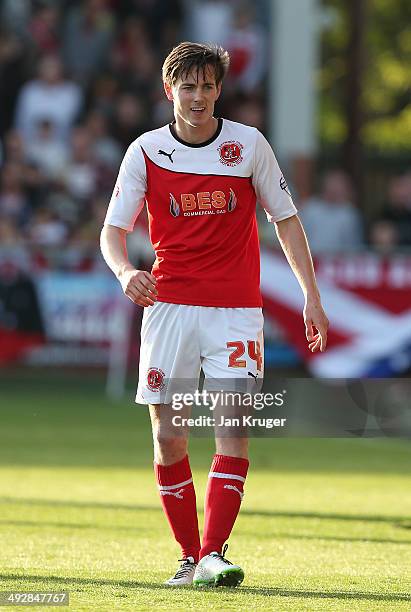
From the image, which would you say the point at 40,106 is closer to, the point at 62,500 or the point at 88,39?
the point at 88,39

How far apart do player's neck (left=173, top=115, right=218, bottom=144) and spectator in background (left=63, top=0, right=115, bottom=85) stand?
1496 cm

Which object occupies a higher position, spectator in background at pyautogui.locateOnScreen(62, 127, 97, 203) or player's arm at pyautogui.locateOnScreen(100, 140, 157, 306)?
player's arm at pyautogui.locateOnScreen(100, 140, 157, 306)

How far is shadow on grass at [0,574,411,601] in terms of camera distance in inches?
228

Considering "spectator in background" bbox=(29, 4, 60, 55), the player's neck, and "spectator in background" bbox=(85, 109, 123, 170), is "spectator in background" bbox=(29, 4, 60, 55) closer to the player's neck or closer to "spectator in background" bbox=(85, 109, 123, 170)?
"spectator in background" bbox=(85, 109, 123, 170)

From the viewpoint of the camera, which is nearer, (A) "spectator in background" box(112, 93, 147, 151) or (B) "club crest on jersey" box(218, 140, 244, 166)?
(B) "club crest on jersey" box(218, 140, 244, 166)

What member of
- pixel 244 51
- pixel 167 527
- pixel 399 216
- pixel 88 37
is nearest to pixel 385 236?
pixel 399 216

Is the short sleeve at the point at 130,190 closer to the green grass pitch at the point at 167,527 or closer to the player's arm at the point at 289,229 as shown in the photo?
the player's arm at the point at 289,229

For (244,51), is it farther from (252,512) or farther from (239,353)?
(239,353)

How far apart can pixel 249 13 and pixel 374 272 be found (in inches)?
239

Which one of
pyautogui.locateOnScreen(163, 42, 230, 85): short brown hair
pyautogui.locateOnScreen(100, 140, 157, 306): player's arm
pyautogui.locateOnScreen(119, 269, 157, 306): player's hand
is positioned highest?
pyautogui.locateOnScreen(163, 42, 230, 85): short brown hair

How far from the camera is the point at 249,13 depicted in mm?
21000

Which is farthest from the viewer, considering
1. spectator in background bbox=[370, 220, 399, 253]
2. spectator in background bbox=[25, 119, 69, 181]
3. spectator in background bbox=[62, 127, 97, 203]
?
spectator in background bbox=[25, 119, 69, 181]

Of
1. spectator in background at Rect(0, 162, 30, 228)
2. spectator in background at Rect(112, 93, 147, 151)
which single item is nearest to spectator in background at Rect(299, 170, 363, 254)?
spectator in background at Rect(112, 93, 147, 151)

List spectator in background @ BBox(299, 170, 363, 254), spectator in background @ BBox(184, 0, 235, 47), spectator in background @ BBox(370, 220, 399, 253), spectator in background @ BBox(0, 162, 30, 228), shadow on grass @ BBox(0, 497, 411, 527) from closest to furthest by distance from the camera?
shadow on grass @ BBox(0, 497, 411, 527) → spectator in background @ BBox(370, 220, 399, 253) → spectator in background @ BBox(299, 170, 363, 254) → spectator in background @ BBox(0, 162, 30, 228) → spectator in background @ BBox(184, 0, 235, 47)
